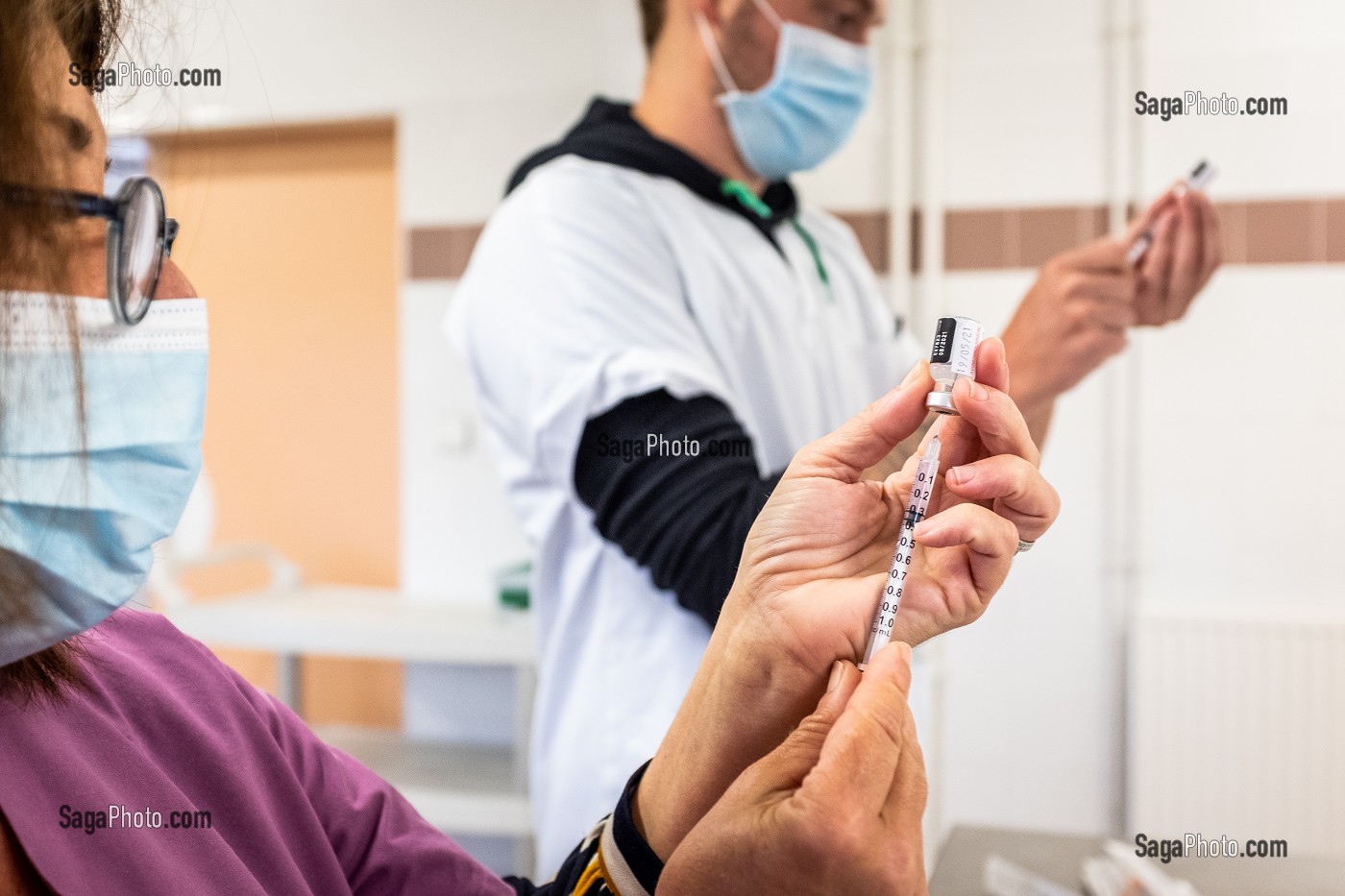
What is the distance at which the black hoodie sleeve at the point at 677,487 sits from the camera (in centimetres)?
53

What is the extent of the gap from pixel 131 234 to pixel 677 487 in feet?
0.97

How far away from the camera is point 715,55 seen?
2.52 feet

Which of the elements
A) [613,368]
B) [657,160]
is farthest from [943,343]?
[657,160]

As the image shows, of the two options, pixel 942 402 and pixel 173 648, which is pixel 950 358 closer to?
pixel 942 402

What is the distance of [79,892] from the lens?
1.37ft

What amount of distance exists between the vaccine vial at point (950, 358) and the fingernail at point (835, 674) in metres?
0.11

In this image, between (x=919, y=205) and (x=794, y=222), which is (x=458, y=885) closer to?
(x=794, y=222)

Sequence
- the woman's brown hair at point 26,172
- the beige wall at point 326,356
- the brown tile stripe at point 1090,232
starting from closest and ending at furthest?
the woman's brown hair at point 26,172 → the brown tile stripe at point 1090,232 → the beige wall at point 326,356

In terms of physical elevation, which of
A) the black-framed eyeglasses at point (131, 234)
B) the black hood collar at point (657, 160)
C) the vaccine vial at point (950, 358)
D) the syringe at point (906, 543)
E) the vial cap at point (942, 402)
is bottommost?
the syringe at point (906, 543)

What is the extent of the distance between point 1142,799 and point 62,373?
164cm

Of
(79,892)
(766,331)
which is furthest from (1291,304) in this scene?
(79,892)


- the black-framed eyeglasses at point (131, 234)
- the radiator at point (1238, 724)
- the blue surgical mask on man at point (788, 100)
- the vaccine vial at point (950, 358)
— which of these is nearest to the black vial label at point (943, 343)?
the vaccine vial at point (950, 358)

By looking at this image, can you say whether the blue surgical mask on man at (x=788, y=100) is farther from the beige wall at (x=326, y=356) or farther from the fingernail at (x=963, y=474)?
the beige wall at (x=326, y=356)

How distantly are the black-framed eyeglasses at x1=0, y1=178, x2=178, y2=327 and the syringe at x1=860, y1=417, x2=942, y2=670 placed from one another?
1.00ft
